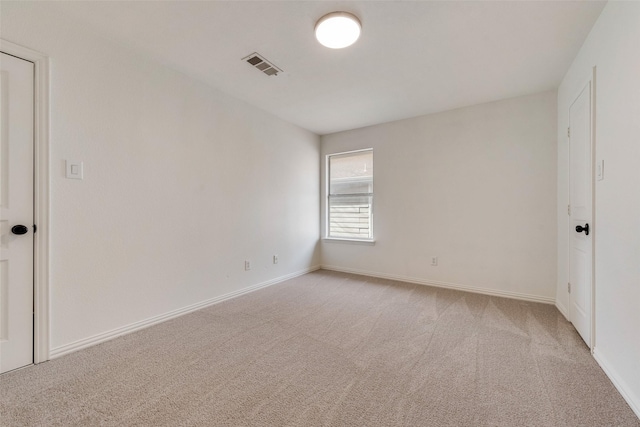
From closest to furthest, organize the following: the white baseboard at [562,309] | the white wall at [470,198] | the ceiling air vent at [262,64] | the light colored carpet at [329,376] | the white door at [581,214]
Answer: the light colored carpet at [329,376] < the white door at [581,214] < the ceiling air vent at [262,64] < the white baseboard at [562,309] < the white wall at [470,198]

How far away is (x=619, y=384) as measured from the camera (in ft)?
5.10

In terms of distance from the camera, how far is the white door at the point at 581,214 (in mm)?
2047

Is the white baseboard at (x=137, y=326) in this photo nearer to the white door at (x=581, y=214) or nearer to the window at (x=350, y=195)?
the window at (x=350, y=195)

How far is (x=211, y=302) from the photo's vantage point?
2.99 meters

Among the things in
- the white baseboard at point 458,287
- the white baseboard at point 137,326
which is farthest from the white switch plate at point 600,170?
the white baseboard at point 137,326

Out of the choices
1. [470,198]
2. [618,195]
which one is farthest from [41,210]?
[470,198]

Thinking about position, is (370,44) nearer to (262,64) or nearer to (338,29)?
Result: (338,29)

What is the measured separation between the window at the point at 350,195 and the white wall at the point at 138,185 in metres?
1.48

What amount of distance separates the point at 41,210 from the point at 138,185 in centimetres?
67

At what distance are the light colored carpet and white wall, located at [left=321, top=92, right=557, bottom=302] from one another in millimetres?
791

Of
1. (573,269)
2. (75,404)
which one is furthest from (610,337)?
(75,404)

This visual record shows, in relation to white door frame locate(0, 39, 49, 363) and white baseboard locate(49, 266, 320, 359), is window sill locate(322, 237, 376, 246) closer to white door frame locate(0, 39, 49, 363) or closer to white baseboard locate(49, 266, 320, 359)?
white baseboard locate(49, 266, 320, 359)

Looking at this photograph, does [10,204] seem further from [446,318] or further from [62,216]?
[446,318]

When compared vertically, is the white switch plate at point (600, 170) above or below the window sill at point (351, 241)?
above
